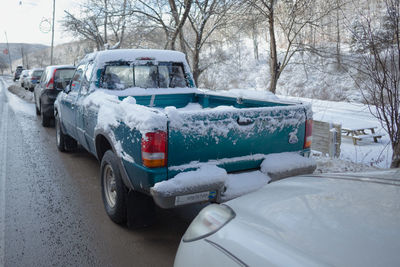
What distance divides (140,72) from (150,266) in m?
3.39

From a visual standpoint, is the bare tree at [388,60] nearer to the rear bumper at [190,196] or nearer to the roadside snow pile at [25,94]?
the rear bumper at [190,196]

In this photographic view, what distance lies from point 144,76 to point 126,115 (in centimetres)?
240

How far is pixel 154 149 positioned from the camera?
3094 mm

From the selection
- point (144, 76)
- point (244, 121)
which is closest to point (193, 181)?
point (244, 121)

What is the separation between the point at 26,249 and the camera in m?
3.58

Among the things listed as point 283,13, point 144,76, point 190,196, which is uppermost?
point 283,13

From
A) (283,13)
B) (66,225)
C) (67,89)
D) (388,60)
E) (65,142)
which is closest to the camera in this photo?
(66,225)

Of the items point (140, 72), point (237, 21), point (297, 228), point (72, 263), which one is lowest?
point (72, 263)

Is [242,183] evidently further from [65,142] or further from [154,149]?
[65,142]

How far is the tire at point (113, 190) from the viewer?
3785 millimetres

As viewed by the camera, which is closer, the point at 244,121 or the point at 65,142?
the point at 244,121

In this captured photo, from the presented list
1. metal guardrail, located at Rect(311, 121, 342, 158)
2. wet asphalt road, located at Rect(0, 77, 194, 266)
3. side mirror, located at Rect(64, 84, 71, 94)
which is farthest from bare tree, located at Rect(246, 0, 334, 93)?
wet asphalt road, located at Rect(0, 77, 194, 266)

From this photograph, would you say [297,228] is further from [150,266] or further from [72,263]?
[72,263]

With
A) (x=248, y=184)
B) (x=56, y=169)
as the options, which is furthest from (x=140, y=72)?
(x=248, y=184)
